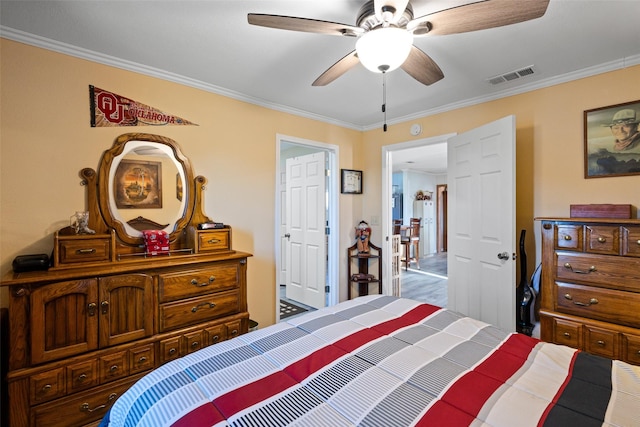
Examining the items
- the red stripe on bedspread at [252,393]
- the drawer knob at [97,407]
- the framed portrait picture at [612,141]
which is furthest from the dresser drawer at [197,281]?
the framed portrait picture at [612,141]

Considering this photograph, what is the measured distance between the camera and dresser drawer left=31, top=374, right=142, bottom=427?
1.64m

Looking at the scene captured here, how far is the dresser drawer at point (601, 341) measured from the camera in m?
1.86

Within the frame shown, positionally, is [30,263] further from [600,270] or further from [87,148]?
[600,270]

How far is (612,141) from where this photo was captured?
2205mm

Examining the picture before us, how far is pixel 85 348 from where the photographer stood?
177cm

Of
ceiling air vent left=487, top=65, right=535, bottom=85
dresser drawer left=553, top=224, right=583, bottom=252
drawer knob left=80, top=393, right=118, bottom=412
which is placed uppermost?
ceiling air vent left=487, top=65, right=535, bottom=85

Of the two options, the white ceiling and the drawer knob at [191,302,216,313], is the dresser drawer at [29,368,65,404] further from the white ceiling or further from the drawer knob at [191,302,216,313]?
the white ceiling

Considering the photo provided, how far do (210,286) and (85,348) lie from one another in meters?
0.80

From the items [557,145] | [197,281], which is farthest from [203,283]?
[557,145]

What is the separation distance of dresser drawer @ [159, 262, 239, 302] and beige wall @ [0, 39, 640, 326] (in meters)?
0.51

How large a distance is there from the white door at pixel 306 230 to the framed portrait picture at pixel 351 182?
0.26m

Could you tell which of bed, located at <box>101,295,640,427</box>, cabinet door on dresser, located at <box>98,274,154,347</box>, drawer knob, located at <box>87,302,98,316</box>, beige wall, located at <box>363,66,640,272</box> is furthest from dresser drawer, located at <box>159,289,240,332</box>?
beige wall, located at <box>363,66,640,272</box>

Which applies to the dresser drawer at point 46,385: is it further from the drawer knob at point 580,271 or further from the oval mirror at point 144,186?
the drawer knob at point 580,271

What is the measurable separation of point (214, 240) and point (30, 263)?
43.5 inches
